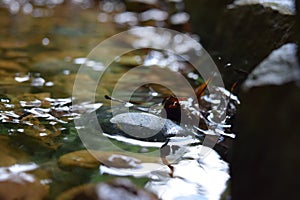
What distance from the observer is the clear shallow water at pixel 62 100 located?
135 centimetres

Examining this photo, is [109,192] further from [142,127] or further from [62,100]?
[62,100]

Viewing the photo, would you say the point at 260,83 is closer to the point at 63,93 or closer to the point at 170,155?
the point at 170,155

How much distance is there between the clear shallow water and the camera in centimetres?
135

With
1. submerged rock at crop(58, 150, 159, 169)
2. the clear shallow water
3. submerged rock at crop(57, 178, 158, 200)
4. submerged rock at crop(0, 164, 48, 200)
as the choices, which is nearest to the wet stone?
the clear shallow water

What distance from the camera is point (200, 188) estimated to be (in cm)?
134

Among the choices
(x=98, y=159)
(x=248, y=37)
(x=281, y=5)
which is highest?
(x=281, y=5)

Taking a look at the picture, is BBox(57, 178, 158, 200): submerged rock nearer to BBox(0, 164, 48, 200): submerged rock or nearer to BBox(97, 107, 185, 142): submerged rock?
BBox(0, 164, 48, 200): submerged rock

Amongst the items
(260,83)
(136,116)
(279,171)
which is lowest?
(136,116)

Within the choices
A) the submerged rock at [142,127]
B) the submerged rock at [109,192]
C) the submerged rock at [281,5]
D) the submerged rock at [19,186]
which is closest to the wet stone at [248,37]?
the submerged rock at [281,5]

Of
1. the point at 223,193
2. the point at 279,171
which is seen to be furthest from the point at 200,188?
the point at 279,171

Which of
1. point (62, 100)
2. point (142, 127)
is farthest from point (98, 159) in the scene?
point (62, 100)

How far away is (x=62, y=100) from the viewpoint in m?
1.91

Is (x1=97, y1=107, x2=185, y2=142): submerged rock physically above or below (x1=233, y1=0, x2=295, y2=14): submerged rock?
below

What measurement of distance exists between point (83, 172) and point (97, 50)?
4.81ft
